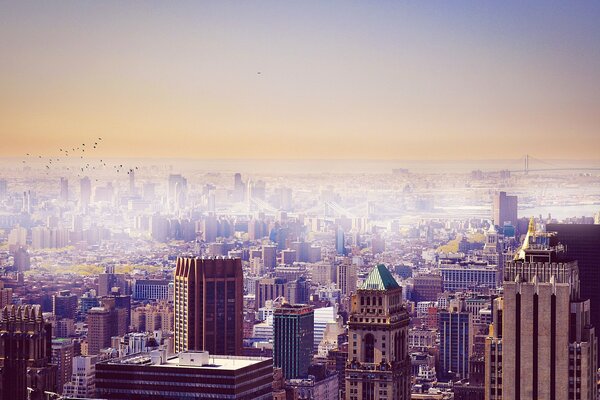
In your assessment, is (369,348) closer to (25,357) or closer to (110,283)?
(25,357)

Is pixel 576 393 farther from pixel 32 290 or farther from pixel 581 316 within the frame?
pixel 32 290

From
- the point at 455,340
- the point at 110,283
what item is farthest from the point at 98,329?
the point at 455,340

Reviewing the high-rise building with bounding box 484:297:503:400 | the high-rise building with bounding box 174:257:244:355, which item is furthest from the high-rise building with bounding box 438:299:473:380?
the high-rise building with bounding box 484:297:503:400

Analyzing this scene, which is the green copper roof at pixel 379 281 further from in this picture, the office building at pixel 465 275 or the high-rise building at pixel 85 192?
the office building at pixel 465 275

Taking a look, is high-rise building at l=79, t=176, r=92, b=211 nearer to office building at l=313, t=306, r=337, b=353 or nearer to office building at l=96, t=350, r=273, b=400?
office building at l=313, t=306, r=337, b=353

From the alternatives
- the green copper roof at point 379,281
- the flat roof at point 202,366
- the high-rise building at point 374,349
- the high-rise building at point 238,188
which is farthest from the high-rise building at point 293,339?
the flat roof at point 202,366
